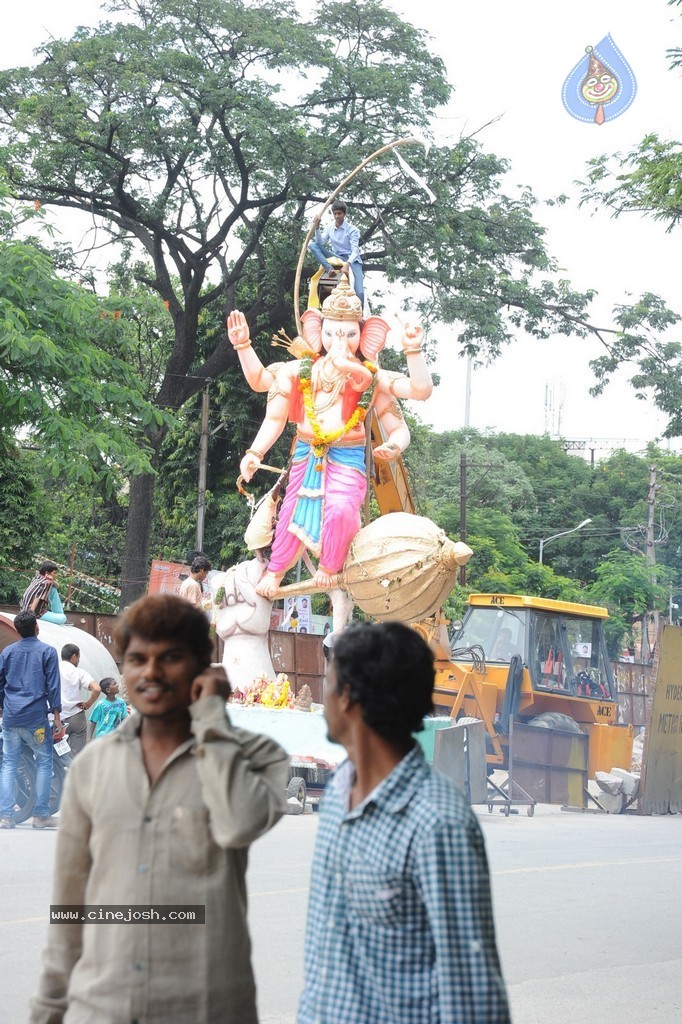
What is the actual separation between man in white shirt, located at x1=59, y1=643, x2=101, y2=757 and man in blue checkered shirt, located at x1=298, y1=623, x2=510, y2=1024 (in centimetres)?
933

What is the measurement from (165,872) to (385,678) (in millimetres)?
613

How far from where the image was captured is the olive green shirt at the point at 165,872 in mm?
2904

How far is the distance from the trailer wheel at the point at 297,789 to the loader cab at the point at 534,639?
527 cm

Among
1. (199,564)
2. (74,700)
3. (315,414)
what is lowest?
(74,700)

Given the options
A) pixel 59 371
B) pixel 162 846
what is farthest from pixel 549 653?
pixel 162 846

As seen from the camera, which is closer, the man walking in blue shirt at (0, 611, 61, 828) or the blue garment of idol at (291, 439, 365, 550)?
the man walking in blue shirt at (0, 611, 61, 828)

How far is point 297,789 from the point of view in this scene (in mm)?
13445

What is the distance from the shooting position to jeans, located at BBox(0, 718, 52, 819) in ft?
35.2

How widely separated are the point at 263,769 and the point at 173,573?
72.2ft

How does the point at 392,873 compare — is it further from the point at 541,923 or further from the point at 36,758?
the point at 36,758

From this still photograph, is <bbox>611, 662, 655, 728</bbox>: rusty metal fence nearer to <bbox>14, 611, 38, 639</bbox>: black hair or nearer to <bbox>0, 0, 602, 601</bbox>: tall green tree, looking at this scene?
<bbox>0, 0, 602, 601</bbox>: tall green tree

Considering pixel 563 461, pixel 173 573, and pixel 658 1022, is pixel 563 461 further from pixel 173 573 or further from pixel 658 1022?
pixel 658 1022

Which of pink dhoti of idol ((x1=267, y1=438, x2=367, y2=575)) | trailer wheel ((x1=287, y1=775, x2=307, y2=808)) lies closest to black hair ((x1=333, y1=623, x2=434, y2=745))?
pink dhoti of idol ((x1=267, y1=438, x2=367, y2=575))

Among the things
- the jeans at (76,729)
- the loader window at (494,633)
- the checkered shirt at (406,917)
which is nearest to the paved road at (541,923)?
the jeans at (76,729)
